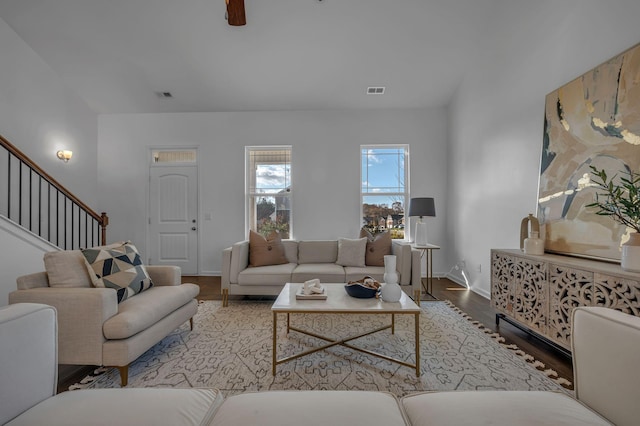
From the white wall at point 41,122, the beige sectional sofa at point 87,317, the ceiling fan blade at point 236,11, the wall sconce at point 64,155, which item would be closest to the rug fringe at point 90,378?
the beige sectional sofa at point 87,317

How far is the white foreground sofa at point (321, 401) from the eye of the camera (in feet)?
2.75

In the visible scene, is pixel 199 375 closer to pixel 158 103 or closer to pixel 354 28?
pixel 354 28

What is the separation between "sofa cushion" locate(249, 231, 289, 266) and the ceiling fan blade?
93.1 inches

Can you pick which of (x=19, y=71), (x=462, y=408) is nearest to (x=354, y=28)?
(x=462, y=408)

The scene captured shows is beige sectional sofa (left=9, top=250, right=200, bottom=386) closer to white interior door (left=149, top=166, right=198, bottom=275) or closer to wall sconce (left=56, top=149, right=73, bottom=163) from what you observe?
white interior door (left=149, top=166, right=198, bottom=275)

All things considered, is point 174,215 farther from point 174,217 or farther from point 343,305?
point 343,305

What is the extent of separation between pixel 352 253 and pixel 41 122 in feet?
15.8

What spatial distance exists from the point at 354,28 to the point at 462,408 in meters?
3.98

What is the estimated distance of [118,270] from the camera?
221 cm

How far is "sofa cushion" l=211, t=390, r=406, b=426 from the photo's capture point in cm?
83

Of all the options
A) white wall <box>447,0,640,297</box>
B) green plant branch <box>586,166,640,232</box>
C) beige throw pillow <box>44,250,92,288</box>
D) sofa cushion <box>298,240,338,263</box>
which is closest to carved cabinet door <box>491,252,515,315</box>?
white wall <box>447,0,640,297</box>

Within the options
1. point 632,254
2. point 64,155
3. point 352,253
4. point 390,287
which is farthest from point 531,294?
point 64,155

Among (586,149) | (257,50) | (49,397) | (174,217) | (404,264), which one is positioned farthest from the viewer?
Result: (174,217)

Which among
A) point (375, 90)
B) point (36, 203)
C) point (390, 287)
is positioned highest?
point (375, 90)
